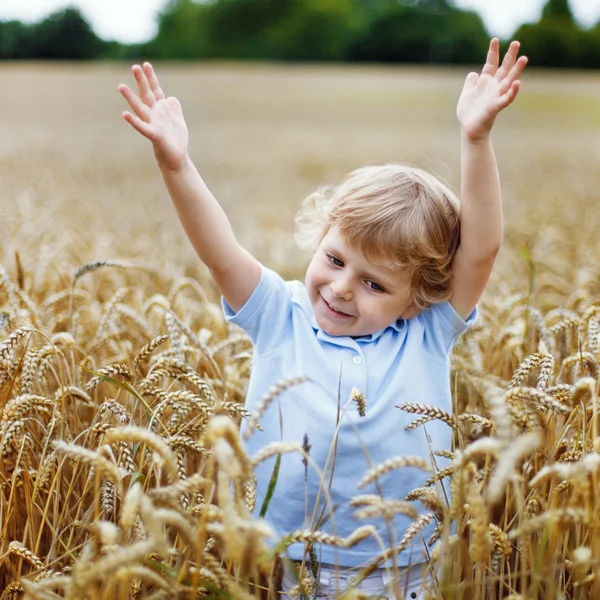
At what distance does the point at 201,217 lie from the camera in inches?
67.7

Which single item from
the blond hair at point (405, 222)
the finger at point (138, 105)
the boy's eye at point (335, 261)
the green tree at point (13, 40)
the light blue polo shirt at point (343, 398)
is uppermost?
the green tree at point (13, 40)

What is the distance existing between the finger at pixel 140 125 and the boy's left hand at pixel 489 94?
73 cm

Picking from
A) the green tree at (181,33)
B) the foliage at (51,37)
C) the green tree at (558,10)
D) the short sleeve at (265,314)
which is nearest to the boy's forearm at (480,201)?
the short sleeve at (265,314)

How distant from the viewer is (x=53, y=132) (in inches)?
558

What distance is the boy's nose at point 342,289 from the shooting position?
1728mm

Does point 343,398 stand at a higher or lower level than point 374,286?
lower

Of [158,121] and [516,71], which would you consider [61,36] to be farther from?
Answer: [516,71]

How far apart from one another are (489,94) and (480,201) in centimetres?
25

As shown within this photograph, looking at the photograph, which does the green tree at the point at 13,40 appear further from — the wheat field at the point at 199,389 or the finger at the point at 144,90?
the finger at the point at 144,90

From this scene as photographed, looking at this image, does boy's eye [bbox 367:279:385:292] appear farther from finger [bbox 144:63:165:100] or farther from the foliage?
the foliage

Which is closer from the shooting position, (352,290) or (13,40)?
(352,290)

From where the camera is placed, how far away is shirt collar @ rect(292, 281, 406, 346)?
1.79 m

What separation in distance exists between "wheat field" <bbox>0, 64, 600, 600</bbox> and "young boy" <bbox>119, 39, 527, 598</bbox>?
14 centimetres

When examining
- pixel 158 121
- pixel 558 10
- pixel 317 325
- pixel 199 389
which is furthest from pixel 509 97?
pixel 558 10
